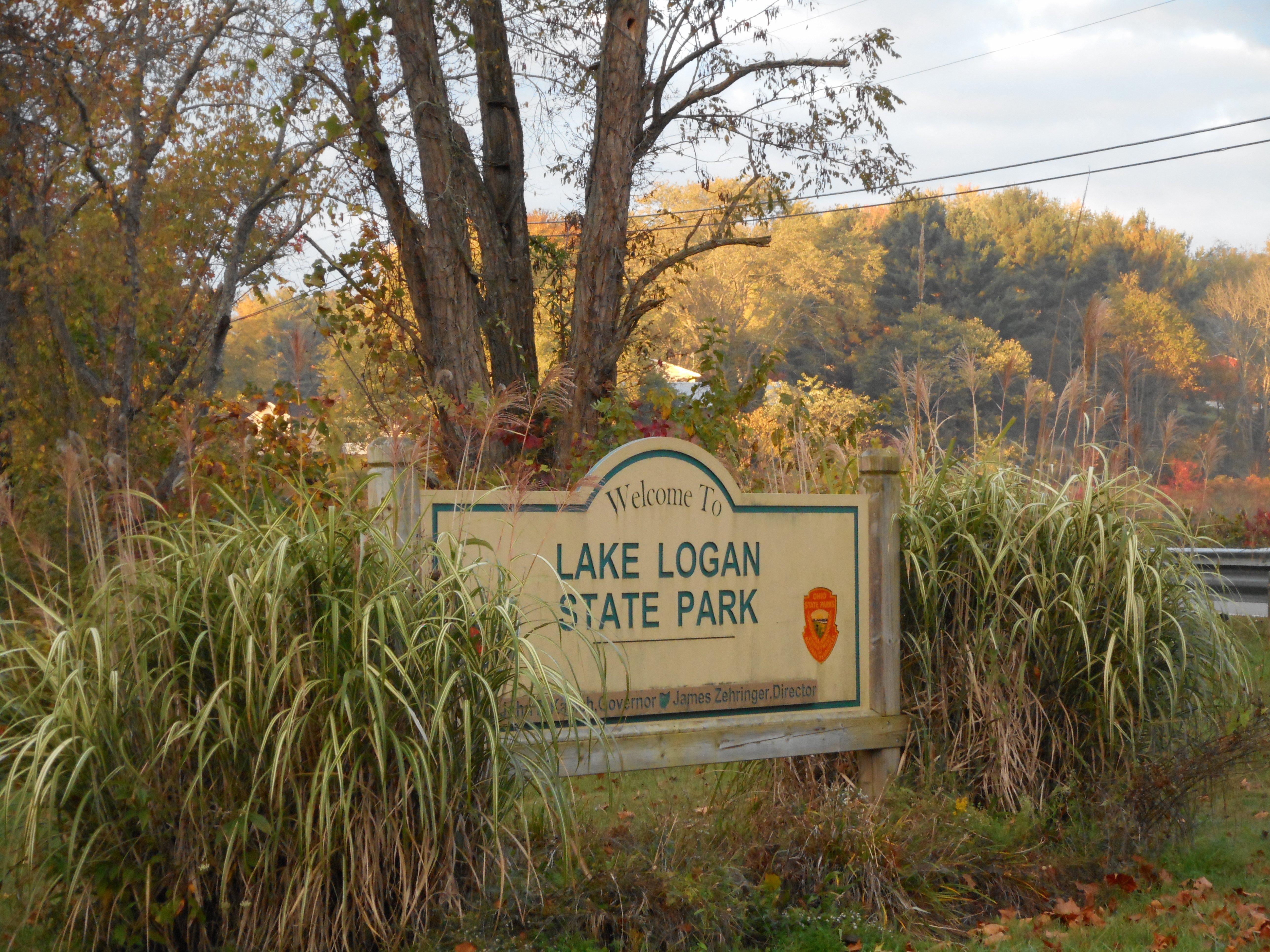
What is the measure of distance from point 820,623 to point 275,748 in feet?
7.99

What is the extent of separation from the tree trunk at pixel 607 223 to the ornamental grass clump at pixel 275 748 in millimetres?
3787

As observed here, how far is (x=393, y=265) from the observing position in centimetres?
809

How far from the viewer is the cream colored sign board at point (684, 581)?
13.5 ft

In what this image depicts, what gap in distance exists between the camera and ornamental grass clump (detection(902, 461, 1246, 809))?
4641 mm

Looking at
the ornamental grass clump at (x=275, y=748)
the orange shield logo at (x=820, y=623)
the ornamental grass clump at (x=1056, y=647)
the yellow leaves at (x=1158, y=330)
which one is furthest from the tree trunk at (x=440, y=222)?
the yellow leaves at (x=1158, y=330)

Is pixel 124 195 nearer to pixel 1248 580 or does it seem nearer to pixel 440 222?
pixel 440 222

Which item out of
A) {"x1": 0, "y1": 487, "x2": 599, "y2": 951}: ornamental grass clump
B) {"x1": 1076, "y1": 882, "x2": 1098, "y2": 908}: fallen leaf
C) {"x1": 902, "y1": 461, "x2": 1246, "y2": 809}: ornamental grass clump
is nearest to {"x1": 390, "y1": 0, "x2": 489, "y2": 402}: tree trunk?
{"x1": 902, "y1": 461, "x2": 1246, "y2": 809}: ornamental grass clump

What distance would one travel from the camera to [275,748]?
3.19 metres

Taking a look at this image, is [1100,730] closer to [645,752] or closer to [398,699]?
[645,752]

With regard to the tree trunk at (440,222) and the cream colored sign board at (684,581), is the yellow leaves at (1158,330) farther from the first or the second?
the cream colored sign board at (684,581)

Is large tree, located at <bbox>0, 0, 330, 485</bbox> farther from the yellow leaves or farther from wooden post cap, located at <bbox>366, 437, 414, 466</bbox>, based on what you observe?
the yellow leaves

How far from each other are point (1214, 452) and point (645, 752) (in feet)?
15.4

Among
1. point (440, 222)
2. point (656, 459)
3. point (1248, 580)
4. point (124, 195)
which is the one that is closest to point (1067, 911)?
point (656, 459)

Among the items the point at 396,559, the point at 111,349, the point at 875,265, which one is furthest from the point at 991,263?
the point at 396,559
